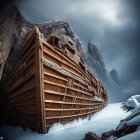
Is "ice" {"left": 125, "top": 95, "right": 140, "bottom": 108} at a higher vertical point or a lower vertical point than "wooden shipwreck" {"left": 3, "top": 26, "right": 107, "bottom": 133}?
lower

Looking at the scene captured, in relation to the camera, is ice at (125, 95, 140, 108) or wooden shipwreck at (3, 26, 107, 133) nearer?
wooden shipwreck at (3, 26, 107, 133)

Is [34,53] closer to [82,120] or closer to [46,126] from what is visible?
[46,126]

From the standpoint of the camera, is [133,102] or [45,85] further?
[133,102]

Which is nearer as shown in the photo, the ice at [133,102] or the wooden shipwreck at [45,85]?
the wooden shipwreck at [45,85]

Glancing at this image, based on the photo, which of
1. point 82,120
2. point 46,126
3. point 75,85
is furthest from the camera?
point 82,120

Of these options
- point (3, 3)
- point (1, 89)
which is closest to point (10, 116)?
point (1, 89)

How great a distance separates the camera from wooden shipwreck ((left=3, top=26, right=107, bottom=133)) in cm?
739

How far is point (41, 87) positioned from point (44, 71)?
0.71m

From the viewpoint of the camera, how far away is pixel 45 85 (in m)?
7.54

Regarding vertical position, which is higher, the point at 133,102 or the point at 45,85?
the point at 45,85

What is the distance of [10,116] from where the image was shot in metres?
11.3

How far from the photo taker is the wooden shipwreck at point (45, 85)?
7.39m

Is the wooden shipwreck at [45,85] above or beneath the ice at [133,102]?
above

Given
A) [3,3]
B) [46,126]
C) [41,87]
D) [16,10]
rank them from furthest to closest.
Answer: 1. [16,10]
2. [3,3]
3. [46,126]
4. [41,87]
